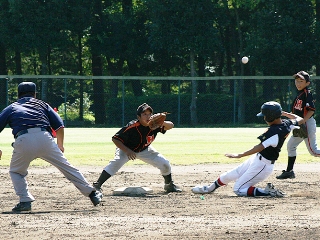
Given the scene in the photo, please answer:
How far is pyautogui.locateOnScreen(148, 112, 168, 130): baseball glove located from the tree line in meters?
25.4

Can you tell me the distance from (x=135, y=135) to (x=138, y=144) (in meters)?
0.15

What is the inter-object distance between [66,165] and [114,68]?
35.3 metres

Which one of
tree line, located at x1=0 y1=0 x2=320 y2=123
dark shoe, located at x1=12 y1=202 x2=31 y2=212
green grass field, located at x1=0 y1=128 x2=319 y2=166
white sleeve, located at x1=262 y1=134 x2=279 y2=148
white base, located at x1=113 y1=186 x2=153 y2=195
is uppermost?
tree line, located at x1=0 y1=0 x2=320 y2=123

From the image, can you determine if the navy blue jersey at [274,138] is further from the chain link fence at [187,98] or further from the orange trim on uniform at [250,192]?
the chain link fence at [187,98]

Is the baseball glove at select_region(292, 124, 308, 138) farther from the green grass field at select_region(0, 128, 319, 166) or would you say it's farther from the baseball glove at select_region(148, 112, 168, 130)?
the green grass field at select_region(0, 128, 319, 166)

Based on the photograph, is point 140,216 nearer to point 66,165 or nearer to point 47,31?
point 66,165

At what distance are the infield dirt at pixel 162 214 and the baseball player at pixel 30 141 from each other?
254mm

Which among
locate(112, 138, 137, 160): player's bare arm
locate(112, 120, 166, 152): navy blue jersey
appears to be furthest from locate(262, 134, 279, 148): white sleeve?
locate(112, 138, 137, 160): player's bare arm

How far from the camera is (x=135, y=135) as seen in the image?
31.0 feet

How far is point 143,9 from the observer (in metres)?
39.3

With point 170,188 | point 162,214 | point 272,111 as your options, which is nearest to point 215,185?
point 170,188

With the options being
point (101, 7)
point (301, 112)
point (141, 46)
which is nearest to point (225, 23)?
point (141, 46)

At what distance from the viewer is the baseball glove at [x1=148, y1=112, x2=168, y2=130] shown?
30.0 feet

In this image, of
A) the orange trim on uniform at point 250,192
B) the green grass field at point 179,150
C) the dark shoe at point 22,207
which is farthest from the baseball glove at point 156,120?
the green grass field at point 179,150
